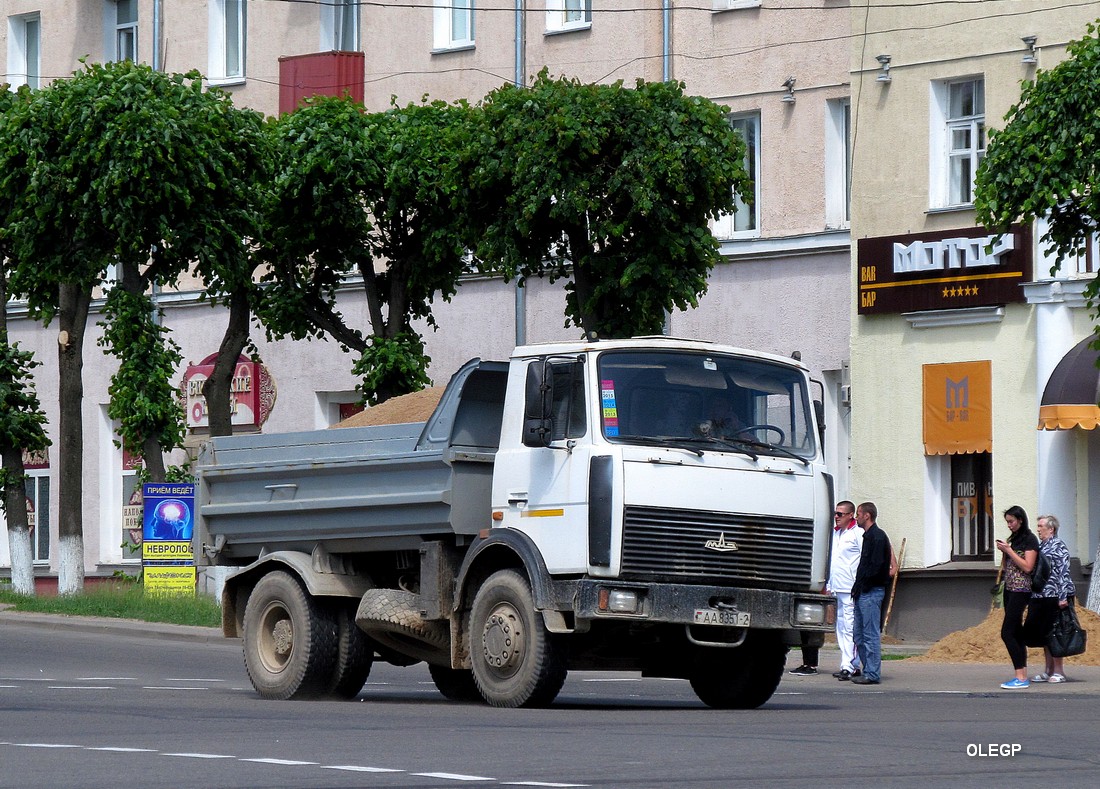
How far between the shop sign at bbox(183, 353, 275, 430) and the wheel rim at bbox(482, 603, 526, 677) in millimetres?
21990

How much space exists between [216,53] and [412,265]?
8672 mm

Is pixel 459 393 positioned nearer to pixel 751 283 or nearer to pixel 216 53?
pixel 751 283

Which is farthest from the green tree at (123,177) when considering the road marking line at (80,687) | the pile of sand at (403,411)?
the pile of sand at (403,411)

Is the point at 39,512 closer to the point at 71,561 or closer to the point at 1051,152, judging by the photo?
the point at 71,561

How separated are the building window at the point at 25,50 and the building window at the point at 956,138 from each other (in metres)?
17.5

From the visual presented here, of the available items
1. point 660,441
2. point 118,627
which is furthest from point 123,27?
point 660,441

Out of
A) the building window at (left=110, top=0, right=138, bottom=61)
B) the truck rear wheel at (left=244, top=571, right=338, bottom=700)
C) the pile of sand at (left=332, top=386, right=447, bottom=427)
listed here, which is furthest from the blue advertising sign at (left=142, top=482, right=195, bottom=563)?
the truck rear wheel at (left=244, top=571, right=338, bottom=700)

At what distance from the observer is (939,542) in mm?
30297

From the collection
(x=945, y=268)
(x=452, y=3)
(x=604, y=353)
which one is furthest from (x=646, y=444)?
(x=452, y=3)

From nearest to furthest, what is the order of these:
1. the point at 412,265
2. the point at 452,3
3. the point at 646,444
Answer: the point at 646,444, the point at 412,265, the point at 452,3

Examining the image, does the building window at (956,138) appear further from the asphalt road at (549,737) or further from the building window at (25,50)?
the building window at (25,50)

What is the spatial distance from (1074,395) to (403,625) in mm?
13012

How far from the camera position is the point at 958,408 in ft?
98.5

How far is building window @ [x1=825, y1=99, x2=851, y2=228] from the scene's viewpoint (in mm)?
31734
